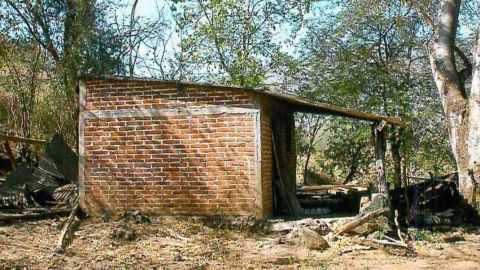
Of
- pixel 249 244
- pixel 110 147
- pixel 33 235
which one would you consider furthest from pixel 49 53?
pixel 249 244

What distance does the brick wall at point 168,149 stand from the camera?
31.8 feet

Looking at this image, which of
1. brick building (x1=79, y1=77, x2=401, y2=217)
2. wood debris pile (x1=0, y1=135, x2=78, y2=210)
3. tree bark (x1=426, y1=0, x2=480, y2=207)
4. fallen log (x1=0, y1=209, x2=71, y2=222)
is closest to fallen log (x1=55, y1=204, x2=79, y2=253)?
brick building (x1=79, y1=77, x2=401, y2=217)

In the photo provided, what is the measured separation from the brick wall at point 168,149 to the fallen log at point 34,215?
2.46 feet

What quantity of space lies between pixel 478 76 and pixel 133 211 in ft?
25.9

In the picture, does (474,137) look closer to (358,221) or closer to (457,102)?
(457,102)

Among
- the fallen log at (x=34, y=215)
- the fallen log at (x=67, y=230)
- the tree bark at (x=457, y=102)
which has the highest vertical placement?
the tree bark at (x=457, y=102)

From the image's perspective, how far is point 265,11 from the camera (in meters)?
19.9

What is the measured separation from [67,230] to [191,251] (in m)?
2.28

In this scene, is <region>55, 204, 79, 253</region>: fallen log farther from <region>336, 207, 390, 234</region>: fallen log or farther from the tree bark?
the tree bark

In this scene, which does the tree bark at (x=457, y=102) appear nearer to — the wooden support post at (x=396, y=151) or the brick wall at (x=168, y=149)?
the wooden support post at (x=396, y=151)

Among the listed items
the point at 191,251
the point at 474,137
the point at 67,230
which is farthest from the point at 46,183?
the point at 474,137

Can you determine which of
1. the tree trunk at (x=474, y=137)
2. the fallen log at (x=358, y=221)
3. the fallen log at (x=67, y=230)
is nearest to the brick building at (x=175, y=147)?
the fallen log at (x=67, y=230)

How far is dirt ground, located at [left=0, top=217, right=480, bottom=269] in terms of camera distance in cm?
733

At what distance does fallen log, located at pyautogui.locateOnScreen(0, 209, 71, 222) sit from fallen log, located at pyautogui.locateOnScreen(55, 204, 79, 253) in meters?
0.57
